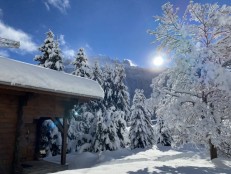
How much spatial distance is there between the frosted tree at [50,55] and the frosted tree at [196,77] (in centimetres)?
1190

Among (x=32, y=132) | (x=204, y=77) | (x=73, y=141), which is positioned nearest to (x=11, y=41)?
(x=73, y=141)

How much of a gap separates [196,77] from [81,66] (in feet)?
47.5

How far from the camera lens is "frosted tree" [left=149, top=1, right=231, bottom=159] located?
31.7 feet

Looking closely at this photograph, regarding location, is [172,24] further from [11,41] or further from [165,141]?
[11,41]

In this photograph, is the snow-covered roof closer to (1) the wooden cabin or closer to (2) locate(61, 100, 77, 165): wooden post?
(1) the wooden cabin

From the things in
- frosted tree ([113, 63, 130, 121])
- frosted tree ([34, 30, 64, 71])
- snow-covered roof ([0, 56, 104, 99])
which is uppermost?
frosted tree ([34, 30, 64, 71])

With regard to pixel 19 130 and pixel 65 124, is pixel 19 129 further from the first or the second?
pixel 65 124

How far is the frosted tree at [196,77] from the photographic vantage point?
9664 mm

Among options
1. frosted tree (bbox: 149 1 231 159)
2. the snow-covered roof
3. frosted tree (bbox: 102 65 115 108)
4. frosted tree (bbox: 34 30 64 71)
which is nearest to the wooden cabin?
the snow-covered roof

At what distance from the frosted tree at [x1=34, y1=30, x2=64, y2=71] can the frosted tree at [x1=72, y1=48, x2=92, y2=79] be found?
1511 millimetres

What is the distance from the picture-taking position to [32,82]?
866 cm

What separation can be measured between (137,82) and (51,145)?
11480 centimetres

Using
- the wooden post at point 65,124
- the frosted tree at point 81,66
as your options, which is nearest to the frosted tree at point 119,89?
the frosted tree at point 81,66

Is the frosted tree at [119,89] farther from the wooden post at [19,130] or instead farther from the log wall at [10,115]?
Answer: the wooden post at [19,130]
